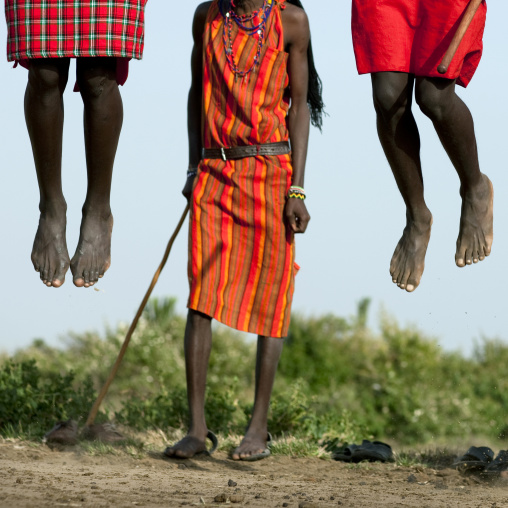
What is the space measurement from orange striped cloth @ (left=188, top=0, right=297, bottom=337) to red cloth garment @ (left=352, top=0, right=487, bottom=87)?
78 cm

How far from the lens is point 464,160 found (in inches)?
183

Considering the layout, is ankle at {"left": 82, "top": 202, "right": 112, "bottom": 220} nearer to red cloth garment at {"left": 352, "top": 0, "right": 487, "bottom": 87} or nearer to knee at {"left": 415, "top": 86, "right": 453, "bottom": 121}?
red cloth garment at {"left": 352, "top": 0, "right": 487, "bottom": 87}

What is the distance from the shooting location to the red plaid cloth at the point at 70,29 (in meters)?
4.07

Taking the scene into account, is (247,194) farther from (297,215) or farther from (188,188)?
(188,188)

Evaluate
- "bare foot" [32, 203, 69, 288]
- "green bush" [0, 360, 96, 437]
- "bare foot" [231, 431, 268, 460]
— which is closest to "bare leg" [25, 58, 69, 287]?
"bare foot" [32, 203, 69, 288]

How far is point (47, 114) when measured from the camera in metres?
4.25

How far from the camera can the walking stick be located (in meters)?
4.00

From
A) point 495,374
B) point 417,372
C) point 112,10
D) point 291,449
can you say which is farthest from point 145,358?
point 112,10

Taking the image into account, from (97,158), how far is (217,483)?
170cm

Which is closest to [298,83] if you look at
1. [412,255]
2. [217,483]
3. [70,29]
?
[412,255]

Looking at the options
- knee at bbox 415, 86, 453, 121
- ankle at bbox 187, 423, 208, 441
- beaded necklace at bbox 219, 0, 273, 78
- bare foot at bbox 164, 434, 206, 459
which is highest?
beaded necklace at bbox 219, 0, 273, 78

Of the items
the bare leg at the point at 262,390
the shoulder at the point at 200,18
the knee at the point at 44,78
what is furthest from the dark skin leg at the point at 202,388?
the shoulder at the point at 200,18

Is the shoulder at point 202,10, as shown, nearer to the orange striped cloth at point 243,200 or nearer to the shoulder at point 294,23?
the orange striped cloth at point 243,200

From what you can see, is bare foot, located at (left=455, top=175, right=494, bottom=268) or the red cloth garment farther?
bare foot, located at (left=455, top=175, right=494, bottom=268)
